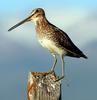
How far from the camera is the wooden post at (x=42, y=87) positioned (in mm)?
7672

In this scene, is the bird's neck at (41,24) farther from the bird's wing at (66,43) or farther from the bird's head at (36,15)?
the bird's wing at (66,43)

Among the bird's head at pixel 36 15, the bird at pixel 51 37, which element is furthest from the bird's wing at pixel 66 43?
the bird's head at pixel 36 15

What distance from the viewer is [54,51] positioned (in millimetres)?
14922

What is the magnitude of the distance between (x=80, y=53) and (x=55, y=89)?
25.8 ft

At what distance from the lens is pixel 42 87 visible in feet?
25.4

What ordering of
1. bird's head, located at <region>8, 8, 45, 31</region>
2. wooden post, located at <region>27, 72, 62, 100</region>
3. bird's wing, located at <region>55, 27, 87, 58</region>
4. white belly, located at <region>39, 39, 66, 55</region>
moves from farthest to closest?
bird's wing, located at <region>55, 27, 87, 58</region>, bird's head, located at <region>8, 8, 45, 31</region>, white belly, located at <region>39, 39, 66, 55</region>, wooden post, located at <region>27, 72, 62, 100</region>

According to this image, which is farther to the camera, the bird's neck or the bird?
the bird's neck

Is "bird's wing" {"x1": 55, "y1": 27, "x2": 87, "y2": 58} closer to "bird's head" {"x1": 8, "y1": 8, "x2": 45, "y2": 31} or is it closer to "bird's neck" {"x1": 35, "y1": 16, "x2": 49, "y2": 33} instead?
"bird's neck" {"x1": 35, "y1": 16, "x2": 49, "y2": 33}

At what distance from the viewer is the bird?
14.8m

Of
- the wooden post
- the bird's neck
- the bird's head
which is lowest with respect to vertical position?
the wooden post

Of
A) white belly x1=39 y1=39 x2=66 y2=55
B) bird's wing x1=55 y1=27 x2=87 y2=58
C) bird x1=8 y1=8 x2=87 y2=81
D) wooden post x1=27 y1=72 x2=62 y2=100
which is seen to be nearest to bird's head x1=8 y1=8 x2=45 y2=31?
bird x1=8 y1=8 x2=87 y2=81

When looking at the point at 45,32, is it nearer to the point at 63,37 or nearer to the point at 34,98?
the point at 63,37

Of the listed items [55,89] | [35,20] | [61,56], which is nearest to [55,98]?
[55,89]

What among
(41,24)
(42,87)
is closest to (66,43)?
(41,24)
